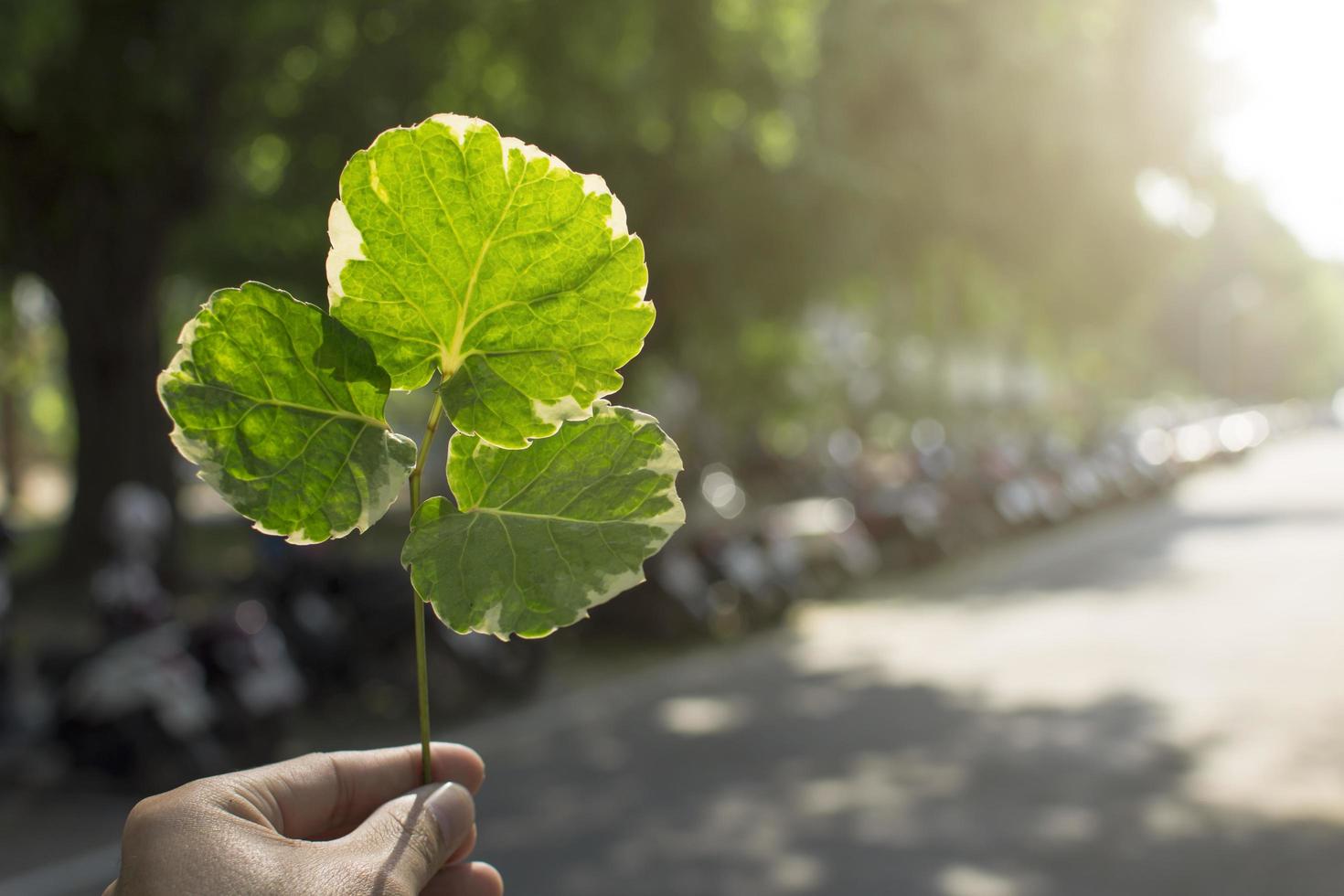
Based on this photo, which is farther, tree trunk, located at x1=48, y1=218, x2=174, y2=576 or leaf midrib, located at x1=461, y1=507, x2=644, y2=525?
tree trunk, located at x1=48, y1=218, x2=174, y2=576

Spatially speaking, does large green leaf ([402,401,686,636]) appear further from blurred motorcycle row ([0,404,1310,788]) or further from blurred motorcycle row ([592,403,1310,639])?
blurred motorcycle row ([592,403,1310,639])

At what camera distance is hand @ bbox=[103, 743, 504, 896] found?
958 millimetres

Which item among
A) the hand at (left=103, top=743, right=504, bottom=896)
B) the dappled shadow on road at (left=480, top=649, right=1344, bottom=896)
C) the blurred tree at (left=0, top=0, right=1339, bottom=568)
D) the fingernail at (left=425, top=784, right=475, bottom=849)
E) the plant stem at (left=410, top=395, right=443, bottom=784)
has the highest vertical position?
the blurred tree at (left=0, top=0, right=1339, bottom=568)

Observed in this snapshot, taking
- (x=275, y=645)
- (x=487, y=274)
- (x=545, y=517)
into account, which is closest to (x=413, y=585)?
(x=545, y=517)

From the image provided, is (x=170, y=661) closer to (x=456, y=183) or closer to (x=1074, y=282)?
(x=456, y=183)

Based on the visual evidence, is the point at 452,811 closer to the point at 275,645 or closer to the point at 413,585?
the point at 413,585

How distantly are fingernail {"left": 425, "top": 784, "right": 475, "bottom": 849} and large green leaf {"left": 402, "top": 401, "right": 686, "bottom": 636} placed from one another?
0.23 metres

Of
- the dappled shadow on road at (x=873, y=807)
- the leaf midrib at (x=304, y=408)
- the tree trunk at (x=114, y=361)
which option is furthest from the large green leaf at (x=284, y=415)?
the tree trunk at (x=114, y=361)

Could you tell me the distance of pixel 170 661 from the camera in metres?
6.01

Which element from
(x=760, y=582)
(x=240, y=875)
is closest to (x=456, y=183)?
(x=240, y=875)

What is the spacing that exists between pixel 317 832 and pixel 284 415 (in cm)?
41

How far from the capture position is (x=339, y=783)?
112 cm

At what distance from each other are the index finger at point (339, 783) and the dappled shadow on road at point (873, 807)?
4.12m

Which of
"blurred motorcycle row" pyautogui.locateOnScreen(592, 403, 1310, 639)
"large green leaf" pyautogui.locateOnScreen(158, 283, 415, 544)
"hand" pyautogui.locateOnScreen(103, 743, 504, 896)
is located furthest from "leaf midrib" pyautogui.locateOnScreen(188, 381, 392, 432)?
"blurred motorcycle row" pyautogui.locateOnScreen(592, 403, 1310, 639)
